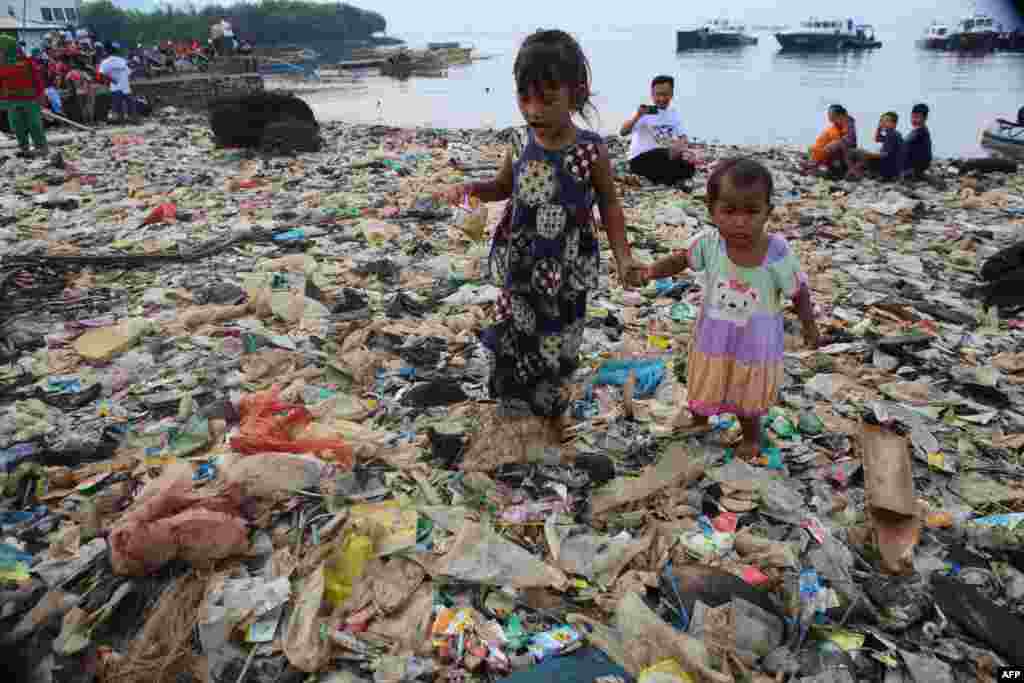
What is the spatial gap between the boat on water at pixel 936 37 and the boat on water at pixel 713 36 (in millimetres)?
16780

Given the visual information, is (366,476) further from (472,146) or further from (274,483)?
(472,146)

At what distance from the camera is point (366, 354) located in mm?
3379

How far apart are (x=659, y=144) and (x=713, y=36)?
2452 inches

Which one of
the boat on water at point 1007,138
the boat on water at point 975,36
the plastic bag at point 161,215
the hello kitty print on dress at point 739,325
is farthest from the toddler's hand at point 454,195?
the boat on water at point 975,36

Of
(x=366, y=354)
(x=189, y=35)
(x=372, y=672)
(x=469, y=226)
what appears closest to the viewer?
(x=372, y=672)

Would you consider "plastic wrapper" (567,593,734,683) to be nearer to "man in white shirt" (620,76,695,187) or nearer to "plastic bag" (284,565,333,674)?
"plastic bag" (284,565,333,674)

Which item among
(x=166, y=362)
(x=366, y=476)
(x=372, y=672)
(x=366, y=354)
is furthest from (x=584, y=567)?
(x=166, y=362)

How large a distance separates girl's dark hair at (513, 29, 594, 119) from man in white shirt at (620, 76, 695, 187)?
539cm

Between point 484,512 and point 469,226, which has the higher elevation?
point 469,226

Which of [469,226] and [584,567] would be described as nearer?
[584,567]

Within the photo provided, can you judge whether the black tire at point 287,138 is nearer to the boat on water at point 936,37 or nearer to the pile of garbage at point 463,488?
the pile of garbage at point 463,488

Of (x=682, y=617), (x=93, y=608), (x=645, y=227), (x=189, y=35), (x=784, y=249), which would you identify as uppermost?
(x=189, y=35)

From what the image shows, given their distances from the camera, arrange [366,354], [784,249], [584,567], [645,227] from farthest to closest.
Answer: [645,227], [366,354], [784,249], [584,567]

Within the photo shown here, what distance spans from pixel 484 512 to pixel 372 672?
2.31ft
